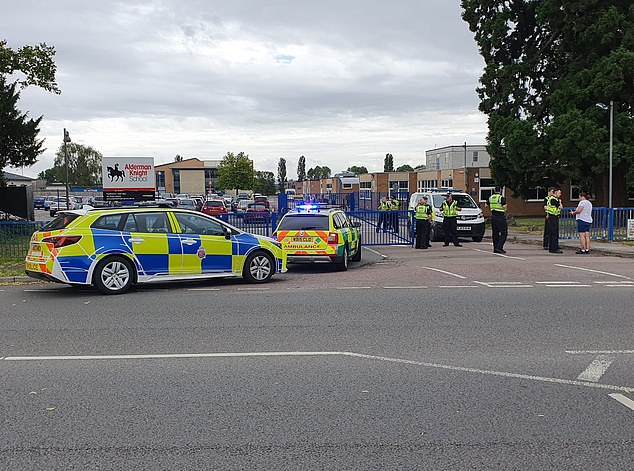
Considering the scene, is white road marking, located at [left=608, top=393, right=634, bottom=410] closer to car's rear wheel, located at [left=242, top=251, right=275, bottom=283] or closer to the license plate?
car's rear wheel, located at [left=242, top=251, right=275, bottom=283]

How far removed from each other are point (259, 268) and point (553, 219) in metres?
9.88

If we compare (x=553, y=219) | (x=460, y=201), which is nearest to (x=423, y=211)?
(x=553, y=219)

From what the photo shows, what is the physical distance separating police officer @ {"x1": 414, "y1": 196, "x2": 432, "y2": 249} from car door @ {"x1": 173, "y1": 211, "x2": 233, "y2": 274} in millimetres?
8346

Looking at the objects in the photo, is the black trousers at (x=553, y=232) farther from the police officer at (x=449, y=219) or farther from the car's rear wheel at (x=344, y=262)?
the car's rear wheel at (x=344, y=262)

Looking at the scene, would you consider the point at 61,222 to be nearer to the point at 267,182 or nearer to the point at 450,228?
the point at 450,228

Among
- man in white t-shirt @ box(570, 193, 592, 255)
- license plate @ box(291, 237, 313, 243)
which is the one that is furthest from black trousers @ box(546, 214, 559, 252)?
license plate @ box(291, 237, 313, 243)

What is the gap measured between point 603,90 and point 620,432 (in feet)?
84.8

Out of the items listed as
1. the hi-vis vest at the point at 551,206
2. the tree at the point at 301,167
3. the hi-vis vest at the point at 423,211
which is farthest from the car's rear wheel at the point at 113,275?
the tree at the point at 301,167

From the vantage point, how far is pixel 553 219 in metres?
18.6

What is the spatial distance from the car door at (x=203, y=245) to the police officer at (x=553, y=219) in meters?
10.1

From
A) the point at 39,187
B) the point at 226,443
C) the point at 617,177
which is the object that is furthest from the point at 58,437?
the point at 39,187

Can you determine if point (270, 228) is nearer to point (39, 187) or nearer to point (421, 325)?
point (421, 325)

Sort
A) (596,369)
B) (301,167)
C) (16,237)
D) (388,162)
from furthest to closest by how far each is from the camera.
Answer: (301,167) < (388,162) < (16,237) < (596,369)

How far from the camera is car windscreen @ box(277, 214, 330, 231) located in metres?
14.5
